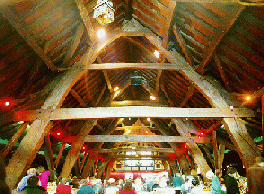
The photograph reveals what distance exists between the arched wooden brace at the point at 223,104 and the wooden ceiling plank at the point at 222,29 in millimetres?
411

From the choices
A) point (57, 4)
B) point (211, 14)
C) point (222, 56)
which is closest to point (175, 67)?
point (222, 56)

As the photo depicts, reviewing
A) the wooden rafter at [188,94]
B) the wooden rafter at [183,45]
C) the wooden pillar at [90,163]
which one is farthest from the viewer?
the wooden pillar at [90,163]

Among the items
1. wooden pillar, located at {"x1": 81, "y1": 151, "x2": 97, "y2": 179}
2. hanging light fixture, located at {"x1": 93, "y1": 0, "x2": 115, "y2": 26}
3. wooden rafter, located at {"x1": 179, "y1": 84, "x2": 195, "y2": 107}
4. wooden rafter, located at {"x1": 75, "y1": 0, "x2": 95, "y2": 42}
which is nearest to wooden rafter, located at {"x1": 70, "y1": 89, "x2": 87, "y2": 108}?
wooden rafter, located at {"x1": 75, "y1": 0, "x2": 95, "y2": 42}

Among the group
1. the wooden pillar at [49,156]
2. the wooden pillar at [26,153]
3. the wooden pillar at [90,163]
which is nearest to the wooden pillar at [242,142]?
the wooden pillar at [26,153]

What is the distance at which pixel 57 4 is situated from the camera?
4.78 metres


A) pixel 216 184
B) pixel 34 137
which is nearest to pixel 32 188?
pixel 34 137

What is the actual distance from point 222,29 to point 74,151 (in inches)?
282

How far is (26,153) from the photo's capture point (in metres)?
4.79

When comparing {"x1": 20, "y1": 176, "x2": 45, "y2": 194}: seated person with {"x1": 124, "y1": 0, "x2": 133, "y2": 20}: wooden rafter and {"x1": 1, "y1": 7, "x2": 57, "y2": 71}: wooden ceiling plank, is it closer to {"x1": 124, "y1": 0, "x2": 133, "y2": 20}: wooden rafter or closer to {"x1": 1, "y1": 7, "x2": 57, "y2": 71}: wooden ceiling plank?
{"x1": 1, "y1": 7, "x2": 57, "y2": 71}: wooden ceiling plank

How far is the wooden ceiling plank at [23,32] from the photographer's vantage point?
3.99 meters

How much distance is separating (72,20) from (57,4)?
73cm

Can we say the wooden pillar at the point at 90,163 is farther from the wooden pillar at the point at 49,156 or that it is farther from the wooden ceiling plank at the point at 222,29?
the wooden ceiling plank at the point at 222,29

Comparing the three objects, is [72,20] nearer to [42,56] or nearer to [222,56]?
[42,56]

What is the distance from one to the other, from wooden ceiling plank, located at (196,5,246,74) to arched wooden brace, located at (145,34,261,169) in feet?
1.35
